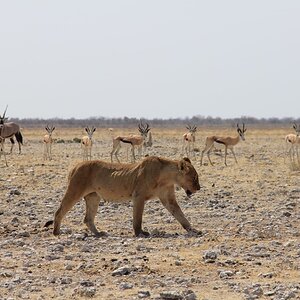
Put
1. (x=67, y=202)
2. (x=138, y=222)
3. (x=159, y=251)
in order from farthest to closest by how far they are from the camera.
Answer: (x=67, y=202) → (x=138, y=222) → (x=159, y=251)


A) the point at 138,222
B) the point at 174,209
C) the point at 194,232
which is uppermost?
the point at 174,209

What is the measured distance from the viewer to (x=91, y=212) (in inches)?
520

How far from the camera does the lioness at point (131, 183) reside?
43.0 ft

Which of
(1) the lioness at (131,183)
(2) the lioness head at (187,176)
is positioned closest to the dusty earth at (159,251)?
(1) the lioness at (131,183)

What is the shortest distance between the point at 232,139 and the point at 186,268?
2942cm

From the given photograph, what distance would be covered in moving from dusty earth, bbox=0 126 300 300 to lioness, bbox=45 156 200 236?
0.42 metres

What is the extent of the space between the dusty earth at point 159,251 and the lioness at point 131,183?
423 millimetres

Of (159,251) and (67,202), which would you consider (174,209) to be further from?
(159,251)

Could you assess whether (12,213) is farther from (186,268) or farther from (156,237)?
(186,268)

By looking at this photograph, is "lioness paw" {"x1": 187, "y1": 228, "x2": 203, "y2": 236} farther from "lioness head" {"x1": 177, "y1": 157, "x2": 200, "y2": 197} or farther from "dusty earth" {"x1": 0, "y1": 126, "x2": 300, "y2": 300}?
"lioness head" {"x1": 177, "y1": 157, "x2": 200, "y2": 197}

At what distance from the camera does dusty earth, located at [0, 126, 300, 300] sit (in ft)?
27.8

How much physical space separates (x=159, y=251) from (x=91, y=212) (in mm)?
2529

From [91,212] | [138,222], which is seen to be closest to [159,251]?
[138,222]

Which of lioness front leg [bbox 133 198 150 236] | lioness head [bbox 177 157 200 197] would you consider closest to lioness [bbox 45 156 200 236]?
lioness head [bbox 177 157 200 197]
